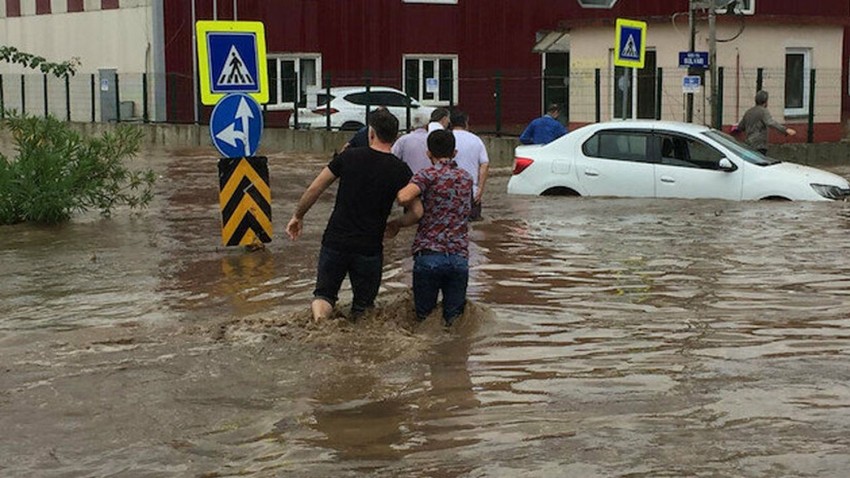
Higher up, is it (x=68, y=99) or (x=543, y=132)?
(x=68, y=99)

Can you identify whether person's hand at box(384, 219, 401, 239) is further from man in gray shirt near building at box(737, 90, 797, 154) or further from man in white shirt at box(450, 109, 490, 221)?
man in gray shirt near building at box(737, 90, 797, 154)

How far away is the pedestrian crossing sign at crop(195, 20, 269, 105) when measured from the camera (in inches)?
543

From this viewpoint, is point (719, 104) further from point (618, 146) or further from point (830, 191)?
point (830, 191)

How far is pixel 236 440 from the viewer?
7.15 meters

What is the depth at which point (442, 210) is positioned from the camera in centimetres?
930

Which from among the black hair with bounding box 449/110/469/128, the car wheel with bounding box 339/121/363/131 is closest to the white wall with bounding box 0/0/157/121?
the car wheel with bounding box 339/121/363/131

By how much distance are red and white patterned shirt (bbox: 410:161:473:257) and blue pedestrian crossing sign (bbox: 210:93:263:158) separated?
4.84m

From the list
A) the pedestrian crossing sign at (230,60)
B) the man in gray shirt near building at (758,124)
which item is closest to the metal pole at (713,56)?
the man in gray shirt near building at (758,124)

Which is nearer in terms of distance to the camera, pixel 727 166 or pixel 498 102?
pixel 727 166

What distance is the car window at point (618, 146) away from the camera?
727 inches

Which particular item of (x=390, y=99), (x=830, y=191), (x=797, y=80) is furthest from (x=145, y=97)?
(x=830, y=191)

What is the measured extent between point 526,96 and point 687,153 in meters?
19.4

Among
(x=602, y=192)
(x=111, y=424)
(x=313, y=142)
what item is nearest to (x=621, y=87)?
(x=313, y=142)

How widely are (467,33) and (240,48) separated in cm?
2811
